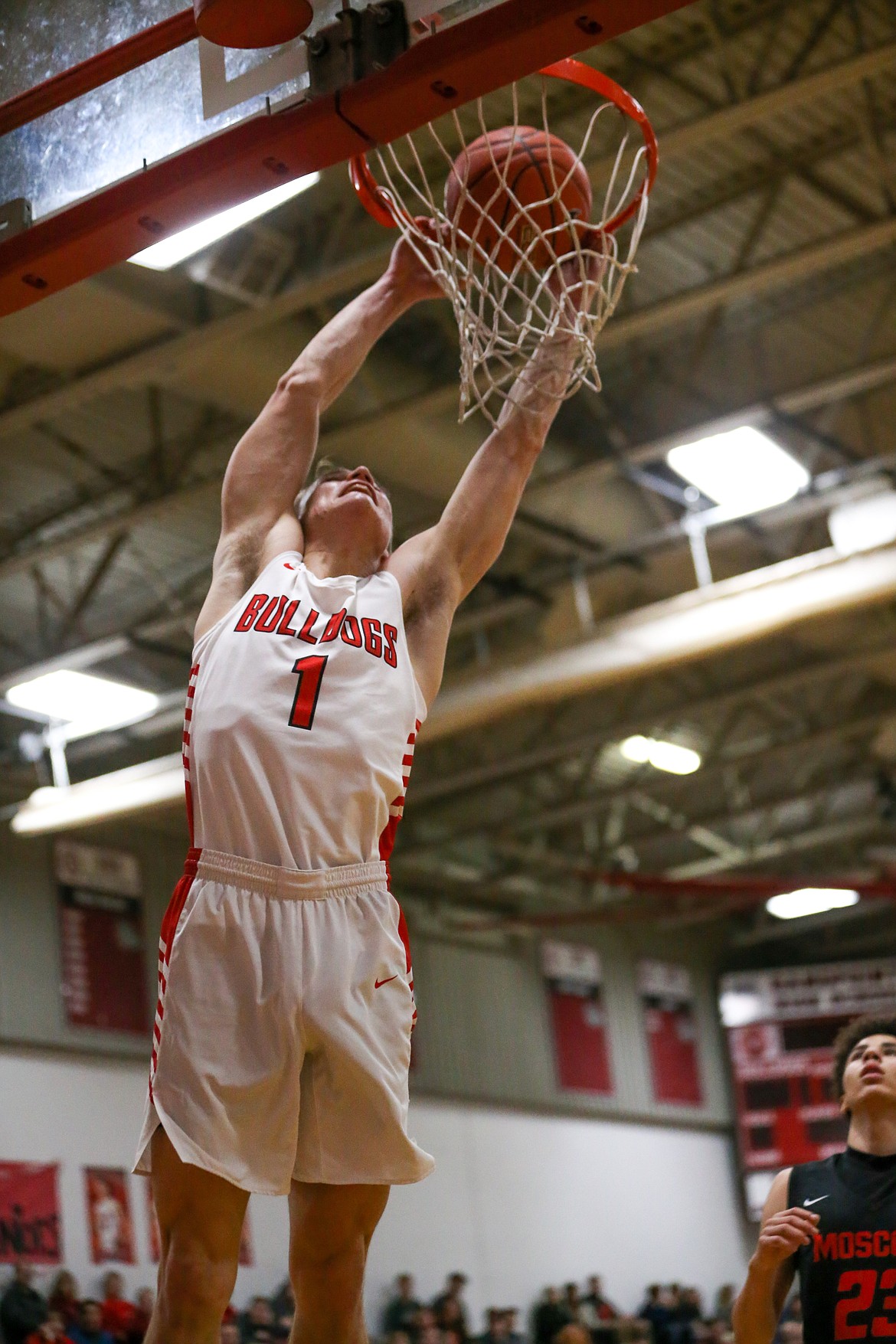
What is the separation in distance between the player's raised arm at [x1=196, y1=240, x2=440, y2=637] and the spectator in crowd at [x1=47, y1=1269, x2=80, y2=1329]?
10837 mm

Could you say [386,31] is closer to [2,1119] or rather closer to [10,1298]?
[10,1298]

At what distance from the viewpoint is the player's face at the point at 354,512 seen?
133 inches

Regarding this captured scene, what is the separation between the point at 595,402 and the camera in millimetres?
11242

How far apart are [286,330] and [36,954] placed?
7.28 m

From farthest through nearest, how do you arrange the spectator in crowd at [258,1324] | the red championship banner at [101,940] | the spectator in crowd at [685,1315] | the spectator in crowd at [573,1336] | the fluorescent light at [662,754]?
the spectator in crowd at [685,1315] < the fluorescent light at [662,754] < the red championship banner at [101,940] < the spectator in crowd at [258,1324] < the spectator in crowd at [573,1336]

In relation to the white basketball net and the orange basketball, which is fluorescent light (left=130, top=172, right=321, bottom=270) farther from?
the white basketball net

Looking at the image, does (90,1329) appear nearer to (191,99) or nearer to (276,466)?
(276,466)

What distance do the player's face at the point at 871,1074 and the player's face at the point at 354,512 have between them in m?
1.87

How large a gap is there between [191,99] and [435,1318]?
14.5 m

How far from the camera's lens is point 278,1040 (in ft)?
9.18

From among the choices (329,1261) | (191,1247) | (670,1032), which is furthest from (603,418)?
(670,1032)

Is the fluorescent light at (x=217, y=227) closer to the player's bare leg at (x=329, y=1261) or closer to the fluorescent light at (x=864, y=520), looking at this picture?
the fluorescent light at (x=864, y=520)

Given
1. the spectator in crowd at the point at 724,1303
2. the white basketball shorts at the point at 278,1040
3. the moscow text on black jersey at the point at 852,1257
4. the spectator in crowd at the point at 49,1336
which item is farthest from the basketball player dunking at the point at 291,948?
the spectator in crowd at the point at 724,1303

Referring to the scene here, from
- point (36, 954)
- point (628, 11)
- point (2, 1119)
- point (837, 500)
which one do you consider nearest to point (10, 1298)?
point (2, 1119)
